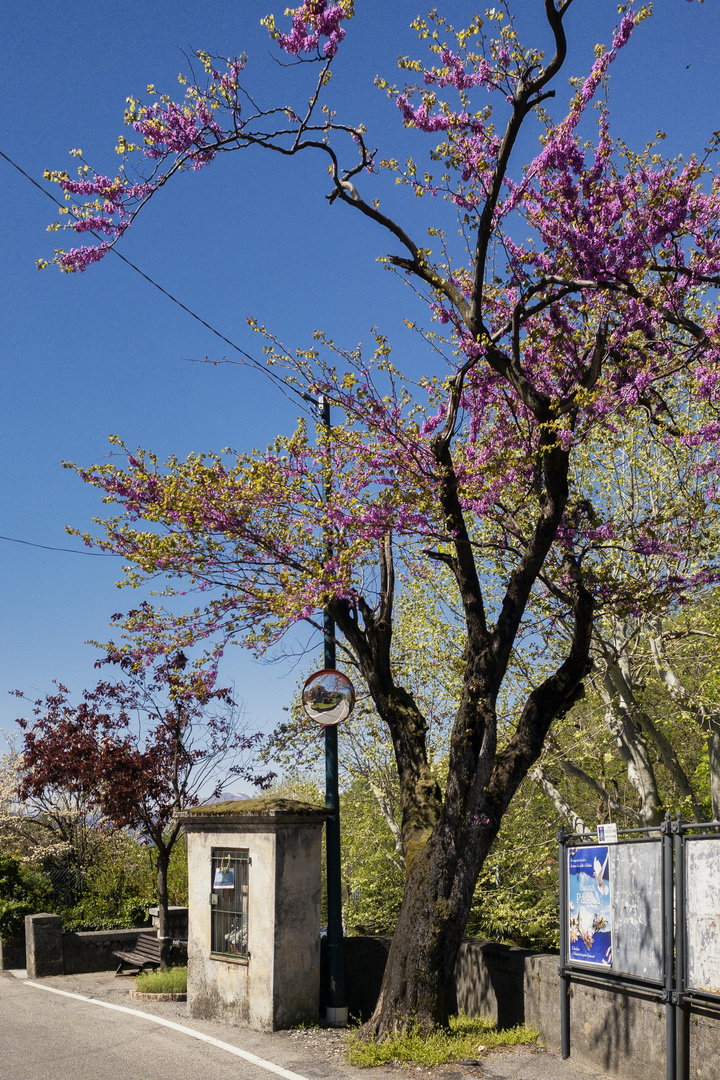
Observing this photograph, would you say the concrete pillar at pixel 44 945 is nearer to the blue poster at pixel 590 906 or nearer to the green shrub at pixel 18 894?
the green shrub at pixel 18 894

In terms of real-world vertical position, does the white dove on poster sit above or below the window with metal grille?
above

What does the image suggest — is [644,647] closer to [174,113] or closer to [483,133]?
[483,133]

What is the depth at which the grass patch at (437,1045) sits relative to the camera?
8664 mm

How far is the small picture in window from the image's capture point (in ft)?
36.9

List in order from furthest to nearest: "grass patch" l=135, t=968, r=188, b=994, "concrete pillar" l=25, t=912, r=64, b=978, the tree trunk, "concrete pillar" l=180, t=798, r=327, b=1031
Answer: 1. "concrete pillar" l=25, t=912, r=64, b=978
2. the tree trunk
3. "grass patch" l=135, t=968, r=188, b=994
4. "concrete pillar" l=180, t=798, r=327, b=1031

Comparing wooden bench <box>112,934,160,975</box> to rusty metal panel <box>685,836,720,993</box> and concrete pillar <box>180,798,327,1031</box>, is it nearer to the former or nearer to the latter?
concrete pillar <box>180,798,327,1031</box>

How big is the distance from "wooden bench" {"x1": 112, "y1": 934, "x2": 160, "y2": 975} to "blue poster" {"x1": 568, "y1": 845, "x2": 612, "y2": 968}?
8.67 m

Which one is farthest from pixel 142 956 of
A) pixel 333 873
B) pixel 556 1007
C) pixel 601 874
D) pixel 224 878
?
pixel 601 874

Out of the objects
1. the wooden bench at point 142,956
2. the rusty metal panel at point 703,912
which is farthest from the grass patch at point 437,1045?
the wooden bench at point 142,956

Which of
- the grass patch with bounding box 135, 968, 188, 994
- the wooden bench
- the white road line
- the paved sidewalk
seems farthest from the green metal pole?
the wooden bench

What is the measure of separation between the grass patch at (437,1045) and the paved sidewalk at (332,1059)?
11 centimetres

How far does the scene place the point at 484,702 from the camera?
33.1 feet

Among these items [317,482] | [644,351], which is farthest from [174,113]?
[644,351]

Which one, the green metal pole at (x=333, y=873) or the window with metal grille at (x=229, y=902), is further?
the window with metal grille at (x=229, y=902)
